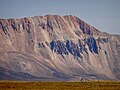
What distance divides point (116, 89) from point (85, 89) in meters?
9.87

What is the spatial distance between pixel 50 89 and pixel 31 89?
245 inches

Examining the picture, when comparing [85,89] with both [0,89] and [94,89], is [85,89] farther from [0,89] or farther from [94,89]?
[0,89]

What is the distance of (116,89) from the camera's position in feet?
458

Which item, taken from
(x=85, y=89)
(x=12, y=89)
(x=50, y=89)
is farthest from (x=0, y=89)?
(x=85, y=89)

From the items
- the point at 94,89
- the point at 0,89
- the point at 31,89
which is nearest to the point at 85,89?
the point at 94,89

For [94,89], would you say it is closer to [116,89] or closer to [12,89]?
[116,89]

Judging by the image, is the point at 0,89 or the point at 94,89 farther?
the point at 94,89

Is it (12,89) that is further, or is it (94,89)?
(94,89)

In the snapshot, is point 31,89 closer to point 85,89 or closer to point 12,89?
point 12,89

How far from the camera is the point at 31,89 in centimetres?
13600

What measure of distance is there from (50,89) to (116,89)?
68.2ft

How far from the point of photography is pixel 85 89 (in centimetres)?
14162

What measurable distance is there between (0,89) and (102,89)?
33.4 metres

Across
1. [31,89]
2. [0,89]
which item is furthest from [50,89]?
[0,89]
